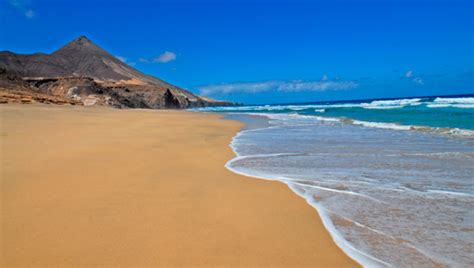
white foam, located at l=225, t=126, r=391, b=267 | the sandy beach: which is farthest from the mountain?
white foam, located at l=225, t=126, r=391, b=267

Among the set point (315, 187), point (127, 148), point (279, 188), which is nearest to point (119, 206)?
point (279, 188)

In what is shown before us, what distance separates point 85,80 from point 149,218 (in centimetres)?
5156

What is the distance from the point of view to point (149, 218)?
2986mm

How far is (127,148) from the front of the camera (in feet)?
22.9

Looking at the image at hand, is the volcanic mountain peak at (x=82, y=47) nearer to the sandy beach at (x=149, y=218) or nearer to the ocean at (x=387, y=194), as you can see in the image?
the ocean at (x=387, y=194)

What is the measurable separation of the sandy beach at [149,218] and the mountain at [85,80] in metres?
20.1

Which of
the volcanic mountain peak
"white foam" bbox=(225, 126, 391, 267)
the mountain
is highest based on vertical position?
the volcanic mountain peak

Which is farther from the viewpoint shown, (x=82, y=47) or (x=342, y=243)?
(x=82, y=47)

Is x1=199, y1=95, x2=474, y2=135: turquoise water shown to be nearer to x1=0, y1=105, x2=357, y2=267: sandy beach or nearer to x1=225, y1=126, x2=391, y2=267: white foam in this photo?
x1=225, y1=126, x2=391, y2=267: white foam

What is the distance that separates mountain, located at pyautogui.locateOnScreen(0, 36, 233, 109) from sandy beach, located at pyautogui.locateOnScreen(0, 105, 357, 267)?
20101 mm

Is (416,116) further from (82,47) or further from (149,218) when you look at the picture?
(82,47)

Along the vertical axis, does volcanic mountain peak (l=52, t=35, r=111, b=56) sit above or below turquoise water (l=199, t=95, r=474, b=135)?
above

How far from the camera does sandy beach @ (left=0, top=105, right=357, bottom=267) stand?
7.55ft

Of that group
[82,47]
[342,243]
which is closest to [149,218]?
[342,243]
